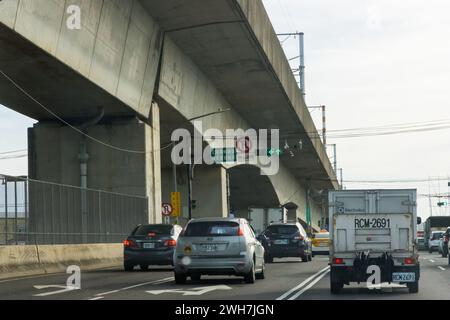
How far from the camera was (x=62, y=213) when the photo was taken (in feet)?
112

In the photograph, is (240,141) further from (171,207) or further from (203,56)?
(203,56)

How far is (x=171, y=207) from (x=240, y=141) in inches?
360

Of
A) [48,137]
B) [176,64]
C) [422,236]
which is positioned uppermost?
[176,64]

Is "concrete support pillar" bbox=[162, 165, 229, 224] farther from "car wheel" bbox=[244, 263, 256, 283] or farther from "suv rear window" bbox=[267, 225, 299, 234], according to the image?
"car wheel" bbox=[244, 263, 256, 283]

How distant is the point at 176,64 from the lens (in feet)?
134

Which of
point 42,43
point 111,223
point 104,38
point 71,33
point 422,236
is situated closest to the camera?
point 42,43

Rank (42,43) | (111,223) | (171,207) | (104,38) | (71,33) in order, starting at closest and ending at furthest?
(42,43), (71,33), (104,38), (111,223), (171,207)

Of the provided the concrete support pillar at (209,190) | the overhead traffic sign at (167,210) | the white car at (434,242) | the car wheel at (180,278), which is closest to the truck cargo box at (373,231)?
the car wheel at (180,278)

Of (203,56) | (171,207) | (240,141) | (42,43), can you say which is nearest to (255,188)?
(240,141)

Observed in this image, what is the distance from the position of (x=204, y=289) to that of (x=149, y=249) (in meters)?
9.78

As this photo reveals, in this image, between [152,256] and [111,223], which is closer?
[152,256]

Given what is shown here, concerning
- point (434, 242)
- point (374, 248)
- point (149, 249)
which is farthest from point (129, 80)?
point (434, 242)

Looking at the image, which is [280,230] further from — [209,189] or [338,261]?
[338,261]

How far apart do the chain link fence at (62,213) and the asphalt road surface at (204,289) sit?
252cm
